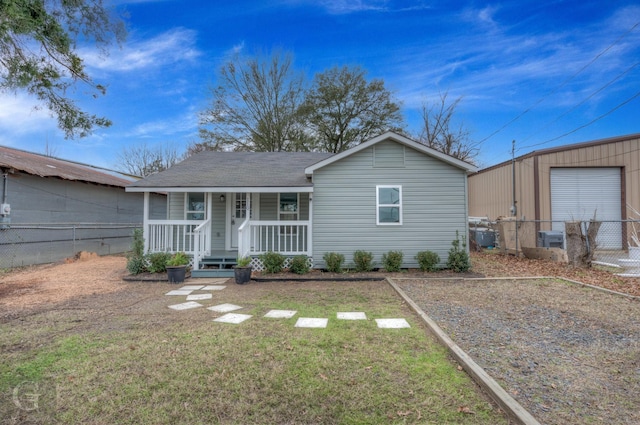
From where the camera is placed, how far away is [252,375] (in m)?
2.96

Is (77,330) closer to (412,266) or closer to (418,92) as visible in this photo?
(412,266)

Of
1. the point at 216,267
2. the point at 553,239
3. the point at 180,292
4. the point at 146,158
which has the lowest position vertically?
the point at 180,292

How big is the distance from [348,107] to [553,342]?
19279 mm

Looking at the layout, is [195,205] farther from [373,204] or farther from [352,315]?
[352,315]

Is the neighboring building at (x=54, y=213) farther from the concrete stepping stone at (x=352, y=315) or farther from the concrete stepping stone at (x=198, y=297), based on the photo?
the concrete stepping stone at (x=352, y=315)

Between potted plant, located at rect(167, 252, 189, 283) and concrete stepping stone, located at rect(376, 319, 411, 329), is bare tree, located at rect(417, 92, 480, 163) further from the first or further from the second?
concrete stepping stone, located at rect(376, 319, 411, 329)

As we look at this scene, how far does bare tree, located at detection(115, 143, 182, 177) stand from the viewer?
27969 mm

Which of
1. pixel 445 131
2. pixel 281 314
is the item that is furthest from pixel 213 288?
pixel 445 131

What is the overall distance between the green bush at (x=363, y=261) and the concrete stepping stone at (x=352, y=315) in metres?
3.64

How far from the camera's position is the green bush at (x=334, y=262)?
8630 millimetres

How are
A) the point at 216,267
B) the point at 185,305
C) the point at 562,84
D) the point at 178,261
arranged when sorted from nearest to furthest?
the point at 185,305
the point at 178,261
the point at 216,267
the point at 562,84

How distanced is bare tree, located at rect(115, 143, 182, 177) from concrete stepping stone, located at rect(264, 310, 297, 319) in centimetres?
2638

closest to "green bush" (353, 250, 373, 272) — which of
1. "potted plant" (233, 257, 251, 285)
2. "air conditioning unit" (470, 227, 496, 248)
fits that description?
"potted plant" (233, 257, 251, 285)

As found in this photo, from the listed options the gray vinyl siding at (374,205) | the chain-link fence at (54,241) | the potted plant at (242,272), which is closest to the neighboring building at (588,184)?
the gray vinyl siding at (374,205)
